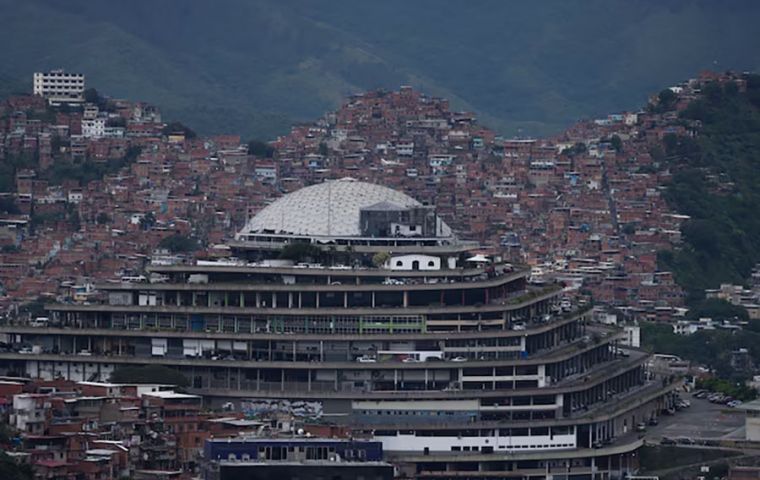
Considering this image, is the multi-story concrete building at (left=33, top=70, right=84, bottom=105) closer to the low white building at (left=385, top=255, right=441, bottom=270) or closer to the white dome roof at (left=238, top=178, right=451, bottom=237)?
the white dome roof at (left=238, top=178, right=451, bottom=237)

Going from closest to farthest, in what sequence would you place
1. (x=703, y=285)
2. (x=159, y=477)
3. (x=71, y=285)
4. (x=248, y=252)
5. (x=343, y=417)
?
1. (x=159, y=477)
2. (x=343, y=417)
3. (x=248, y=252)
4. (x=71, y=285)
5. (x=703, y=285)

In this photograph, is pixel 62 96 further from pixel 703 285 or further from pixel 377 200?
pixel 377 200

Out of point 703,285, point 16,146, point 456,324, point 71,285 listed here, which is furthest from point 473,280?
point 16,146

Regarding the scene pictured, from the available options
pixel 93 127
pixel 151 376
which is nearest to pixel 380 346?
pixel 151 376

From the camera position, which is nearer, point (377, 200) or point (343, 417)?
point (343, 417)

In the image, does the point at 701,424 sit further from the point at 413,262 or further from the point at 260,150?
the point at 260,150

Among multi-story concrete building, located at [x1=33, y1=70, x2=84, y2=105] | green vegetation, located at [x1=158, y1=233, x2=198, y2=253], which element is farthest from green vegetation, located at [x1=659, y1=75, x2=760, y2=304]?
multi-story concrete building, located at [x1=33, y1=70, x2=84, y2=105]

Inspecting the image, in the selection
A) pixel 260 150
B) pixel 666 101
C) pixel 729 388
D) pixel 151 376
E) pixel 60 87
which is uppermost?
pixel 60 87

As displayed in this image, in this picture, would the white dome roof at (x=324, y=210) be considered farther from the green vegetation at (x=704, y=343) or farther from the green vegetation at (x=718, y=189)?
the green vegetation at (x=718, y=189)
